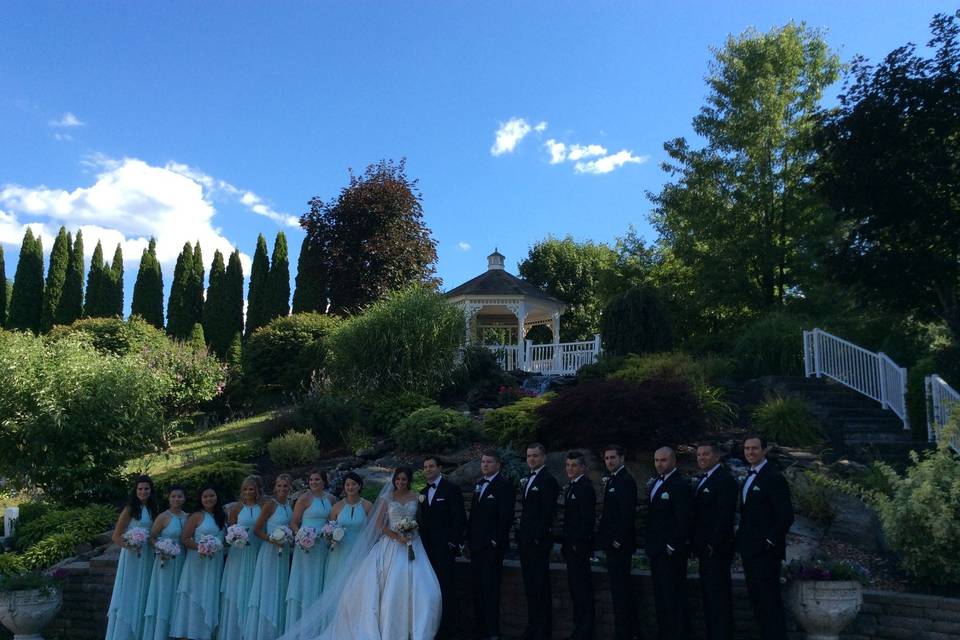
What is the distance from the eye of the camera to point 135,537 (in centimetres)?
695

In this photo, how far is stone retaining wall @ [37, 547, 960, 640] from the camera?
579cm

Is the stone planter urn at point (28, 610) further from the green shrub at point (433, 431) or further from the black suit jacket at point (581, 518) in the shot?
the green shrub at point (433, 431)

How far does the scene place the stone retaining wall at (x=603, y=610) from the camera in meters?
5.79

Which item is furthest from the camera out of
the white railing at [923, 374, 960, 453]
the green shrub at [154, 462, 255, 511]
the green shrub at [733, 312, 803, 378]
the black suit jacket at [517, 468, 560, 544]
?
the green shrub at [733, 312, 803, 378]

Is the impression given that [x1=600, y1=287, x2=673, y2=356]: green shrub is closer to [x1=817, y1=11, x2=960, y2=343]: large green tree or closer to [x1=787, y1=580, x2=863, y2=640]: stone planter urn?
[x1=817, y1=11, x2=960, y2=343]: large green tree

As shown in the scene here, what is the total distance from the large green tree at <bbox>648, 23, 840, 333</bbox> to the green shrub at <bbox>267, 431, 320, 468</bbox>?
1301cm

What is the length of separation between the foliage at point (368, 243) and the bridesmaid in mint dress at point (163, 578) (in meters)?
17.9

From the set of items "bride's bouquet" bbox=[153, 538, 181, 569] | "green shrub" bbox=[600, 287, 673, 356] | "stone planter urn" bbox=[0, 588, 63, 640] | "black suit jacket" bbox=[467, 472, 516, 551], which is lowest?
"stone planter urn" bbox=[0, 588, 63, 640]

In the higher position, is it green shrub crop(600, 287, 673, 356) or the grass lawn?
green shrub crop(600, 287, 673, 356)

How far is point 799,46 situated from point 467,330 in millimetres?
13994

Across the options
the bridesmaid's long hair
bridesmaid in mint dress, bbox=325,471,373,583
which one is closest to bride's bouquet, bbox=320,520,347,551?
bridesmaid in mint dress, bbox=325,471,373,583

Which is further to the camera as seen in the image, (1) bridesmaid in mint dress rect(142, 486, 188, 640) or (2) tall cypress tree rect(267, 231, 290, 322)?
(2) tall cypress tree rect(267, 231, 290, 322)

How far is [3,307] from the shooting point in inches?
1572

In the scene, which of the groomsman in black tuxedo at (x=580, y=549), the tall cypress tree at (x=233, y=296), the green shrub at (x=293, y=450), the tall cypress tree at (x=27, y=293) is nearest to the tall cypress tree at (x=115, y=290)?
the tall cypress tree at (x=27, y=293)
